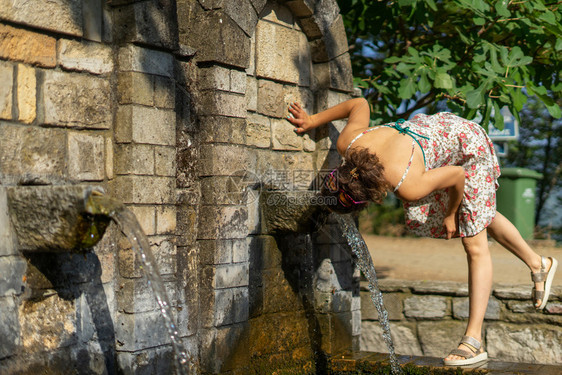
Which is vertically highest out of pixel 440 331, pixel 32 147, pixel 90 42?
pixel 90 42

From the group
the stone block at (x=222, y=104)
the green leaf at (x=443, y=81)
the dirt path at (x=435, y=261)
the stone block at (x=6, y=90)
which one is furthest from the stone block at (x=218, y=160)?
the dirt path at (x=435, y=261)

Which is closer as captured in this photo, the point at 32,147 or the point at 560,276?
the point at 32,147

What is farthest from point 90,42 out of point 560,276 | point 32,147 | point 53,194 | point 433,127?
point 560,276

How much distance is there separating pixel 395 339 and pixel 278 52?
8.98 ft

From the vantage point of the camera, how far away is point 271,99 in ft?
14.5

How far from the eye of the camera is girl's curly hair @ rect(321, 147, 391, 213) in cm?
374

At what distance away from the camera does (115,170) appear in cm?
327

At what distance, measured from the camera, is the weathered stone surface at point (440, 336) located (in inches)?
221

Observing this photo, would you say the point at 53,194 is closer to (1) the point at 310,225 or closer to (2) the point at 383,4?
(1) the point at 310,225

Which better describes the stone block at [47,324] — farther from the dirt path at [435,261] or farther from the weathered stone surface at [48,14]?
the dirt path at [435,261]

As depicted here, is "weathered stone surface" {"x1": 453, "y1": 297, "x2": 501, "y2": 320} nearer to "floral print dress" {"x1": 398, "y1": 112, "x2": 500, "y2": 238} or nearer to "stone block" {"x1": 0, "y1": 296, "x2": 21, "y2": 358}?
"floral print dress" {"x1": 398, "y1": 112, "x2": 500, "y2": 238}

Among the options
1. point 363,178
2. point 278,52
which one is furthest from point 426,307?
point 278,52

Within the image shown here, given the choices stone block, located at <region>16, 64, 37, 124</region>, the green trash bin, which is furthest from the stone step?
the green trash bin

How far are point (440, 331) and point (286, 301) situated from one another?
1764 mm
